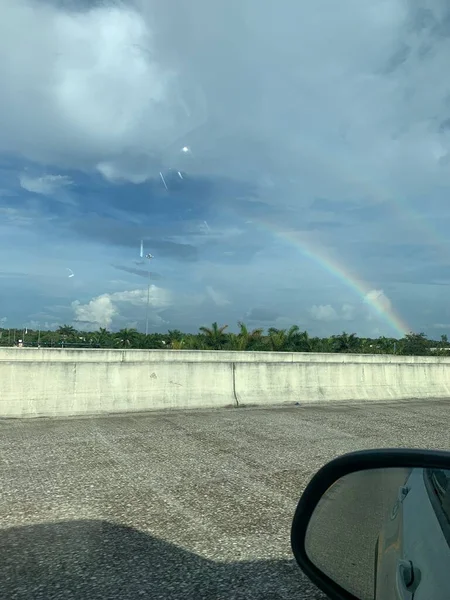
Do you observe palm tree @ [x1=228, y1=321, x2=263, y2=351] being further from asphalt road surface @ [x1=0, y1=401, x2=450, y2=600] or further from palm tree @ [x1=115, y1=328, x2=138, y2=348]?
asphalt road surface @ [x1=0, y1=401, x2=450, y2=600]

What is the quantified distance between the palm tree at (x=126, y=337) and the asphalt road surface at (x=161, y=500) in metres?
44.4

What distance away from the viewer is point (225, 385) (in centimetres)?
1205

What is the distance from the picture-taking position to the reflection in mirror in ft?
5.24

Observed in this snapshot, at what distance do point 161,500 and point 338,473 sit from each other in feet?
12.3

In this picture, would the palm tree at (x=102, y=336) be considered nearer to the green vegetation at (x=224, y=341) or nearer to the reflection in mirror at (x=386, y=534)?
the green vegetation at (x=224, y=341)

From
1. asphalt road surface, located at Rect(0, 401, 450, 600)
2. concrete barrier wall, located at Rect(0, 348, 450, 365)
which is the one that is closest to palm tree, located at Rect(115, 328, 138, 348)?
concrete barrier wall, located at Rect(0, 348, 450, 365)

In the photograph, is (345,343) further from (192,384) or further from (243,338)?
(192,384)

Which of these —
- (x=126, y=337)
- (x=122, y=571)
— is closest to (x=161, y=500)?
(x=122, y=571)

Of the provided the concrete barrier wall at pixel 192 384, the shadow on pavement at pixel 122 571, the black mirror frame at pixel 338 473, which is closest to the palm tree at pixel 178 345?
the concrete barrier wall at pixel 192 384

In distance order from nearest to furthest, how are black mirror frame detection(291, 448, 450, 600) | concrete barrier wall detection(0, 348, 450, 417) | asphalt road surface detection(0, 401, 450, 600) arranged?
black mirror frame detection(291, 448, 450, 600)
asphalt road surface detection(0, 401, 450, 600)
concrete barrier wall detection(0, 348, 450, 417)

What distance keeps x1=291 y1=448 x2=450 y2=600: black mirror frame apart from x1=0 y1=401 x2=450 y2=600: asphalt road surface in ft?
5.33

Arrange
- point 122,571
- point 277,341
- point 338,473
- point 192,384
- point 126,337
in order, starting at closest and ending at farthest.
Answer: point 338,473, point 122,571, point 192,384, point 277,341, point 126,337

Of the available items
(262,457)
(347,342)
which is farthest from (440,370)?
(347,342)

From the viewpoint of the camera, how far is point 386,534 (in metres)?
1.90
